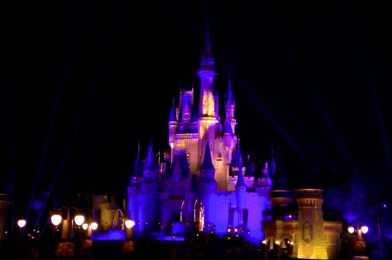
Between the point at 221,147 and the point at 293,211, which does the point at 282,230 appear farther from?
the point at 221,147

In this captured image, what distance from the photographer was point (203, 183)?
192ft

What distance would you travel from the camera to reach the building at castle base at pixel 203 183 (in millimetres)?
57469

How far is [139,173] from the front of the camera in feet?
213

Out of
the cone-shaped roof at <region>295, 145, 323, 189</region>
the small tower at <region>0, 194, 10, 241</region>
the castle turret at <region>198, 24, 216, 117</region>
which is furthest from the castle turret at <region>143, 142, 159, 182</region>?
the small tower at <region>0, 194, 10, 241</region>

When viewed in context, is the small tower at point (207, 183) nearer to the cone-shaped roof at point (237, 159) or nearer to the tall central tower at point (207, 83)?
the cone-shaped roof at point (237, 159)

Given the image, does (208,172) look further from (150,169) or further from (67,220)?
(67,220)

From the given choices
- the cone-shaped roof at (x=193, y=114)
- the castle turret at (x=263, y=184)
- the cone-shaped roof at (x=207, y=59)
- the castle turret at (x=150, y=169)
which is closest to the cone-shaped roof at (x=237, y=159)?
the castle turret at (x=263, y=184)

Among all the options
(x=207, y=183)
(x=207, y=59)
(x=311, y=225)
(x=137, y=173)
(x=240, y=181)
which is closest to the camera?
(x=311, y=225)

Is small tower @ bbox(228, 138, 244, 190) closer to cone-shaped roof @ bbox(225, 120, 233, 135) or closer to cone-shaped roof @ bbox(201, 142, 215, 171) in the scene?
cone-shaped roof @ bbox(225, 120, 233, 135)

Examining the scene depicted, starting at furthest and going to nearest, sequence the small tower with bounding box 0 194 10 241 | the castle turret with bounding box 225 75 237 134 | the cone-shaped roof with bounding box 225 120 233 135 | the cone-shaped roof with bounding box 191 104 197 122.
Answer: the castle turret with bounding box 225 75 237 134 → the cone-shaped roof with bounding box 191 104 197 122 → the cone-shaped roof with bounding box 225 120 233 135 → the small tower with bounding box 0 194 10 241

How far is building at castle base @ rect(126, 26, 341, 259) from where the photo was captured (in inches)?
2263

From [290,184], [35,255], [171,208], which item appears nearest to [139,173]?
[171,208]

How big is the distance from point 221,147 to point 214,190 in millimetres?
8447

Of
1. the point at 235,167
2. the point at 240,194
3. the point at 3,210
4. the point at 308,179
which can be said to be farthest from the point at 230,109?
the point at 3,210
